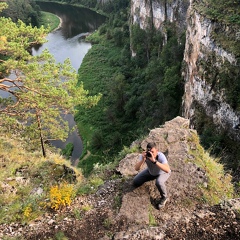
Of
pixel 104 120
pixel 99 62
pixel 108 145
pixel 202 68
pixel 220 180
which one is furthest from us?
pixel 99 62

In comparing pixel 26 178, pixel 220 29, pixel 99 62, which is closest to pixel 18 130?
pixel 26 178

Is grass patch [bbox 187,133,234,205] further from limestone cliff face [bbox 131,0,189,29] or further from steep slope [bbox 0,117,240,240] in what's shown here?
limestone cliff face [bbox 131,0,189,29]

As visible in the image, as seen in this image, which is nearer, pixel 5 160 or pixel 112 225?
pixel 112 225

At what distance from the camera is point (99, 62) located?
5009 cm

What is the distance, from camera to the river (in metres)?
33.0

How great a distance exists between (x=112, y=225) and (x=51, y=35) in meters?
62.9

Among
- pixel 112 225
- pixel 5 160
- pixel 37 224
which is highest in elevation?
pixel 112 225

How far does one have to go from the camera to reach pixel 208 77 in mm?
18234

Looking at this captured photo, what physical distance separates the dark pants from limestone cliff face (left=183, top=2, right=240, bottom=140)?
33.7ft

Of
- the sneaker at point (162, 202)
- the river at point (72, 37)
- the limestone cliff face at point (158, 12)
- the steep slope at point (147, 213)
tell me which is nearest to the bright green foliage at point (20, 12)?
the river at point (72, 37)

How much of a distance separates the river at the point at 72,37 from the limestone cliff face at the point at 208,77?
1348 centimetres

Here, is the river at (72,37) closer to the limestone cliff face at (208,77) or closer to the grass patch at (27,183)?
the limestone cliff face at (208,77)

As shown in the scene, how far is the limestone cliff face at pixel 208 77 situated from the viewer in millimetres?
16256

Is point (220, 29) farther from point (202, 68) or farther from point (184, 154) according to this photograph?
point (184, 154)
